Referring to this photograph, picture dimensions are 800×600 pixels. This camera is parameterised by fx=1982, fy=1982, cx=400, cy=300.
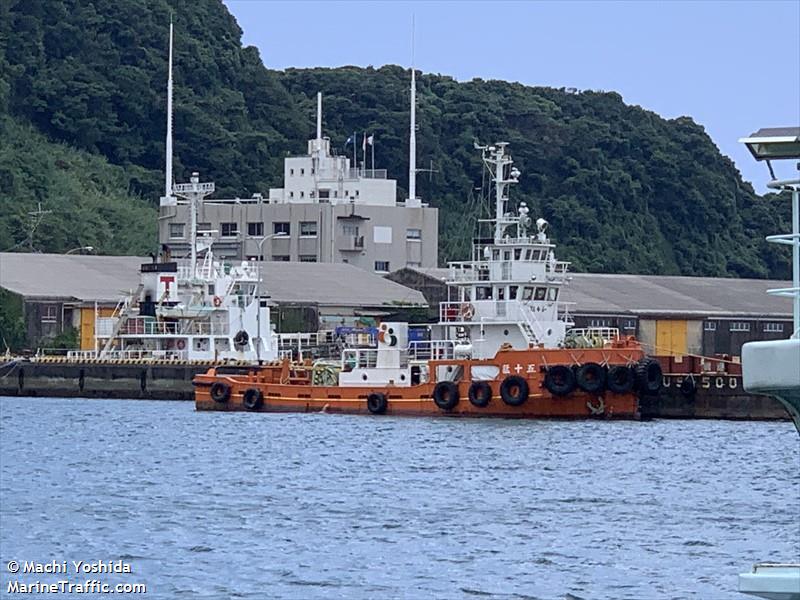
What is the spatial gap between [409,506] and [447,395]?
59.6 feet

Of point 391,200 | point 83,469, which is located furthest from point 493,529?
point 391,200

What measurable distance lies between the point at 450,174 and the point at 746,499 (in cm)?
7956

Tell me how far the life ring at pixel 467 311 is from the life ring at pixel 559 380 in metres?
3.32

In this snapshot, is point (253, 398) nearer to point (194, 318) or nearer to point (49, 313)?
point (194, 318)

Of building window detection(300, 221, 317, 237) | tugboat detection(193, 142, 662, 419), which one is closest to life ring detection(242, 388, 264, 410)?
tugboat detection(193, 142, 662, 419)

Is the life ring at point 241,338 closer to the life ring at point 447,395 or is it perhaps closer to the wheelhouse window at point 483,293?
the wheelhouse window at point 483,293

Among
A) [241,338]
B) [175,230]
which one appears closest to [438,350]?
[241,338]

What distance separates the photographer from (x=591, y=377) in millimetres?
45875

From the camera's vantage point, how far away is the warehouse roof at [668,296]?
69.8m

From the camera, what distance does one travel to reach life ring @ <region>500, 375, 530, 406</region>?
45.8 metres

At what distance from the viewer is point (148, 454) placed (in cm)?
3875

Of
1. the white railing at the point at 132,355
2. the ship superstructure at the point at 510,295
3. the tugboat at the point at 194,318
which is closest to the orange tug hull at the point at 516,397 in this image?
the ship superstructure at the point at 510,295

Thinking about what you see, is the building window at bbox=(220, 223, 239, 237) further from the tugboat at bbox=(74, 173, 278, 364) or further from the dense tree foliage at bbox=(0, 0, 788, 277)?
the tugboat at bbox=(74, 173, 278, 364)

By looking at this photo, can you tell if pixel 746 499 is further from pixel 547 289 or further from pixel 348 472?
pixel 547 289
